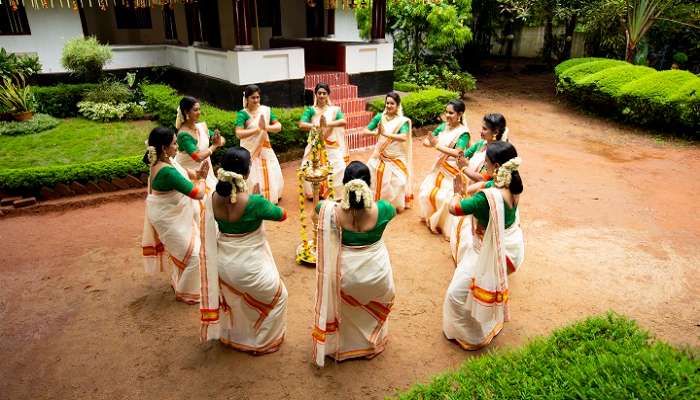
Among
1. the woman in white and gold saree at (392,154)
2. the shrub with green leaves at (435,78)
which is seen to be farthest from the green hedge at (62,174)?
the shrub with green leaves at (435,78)

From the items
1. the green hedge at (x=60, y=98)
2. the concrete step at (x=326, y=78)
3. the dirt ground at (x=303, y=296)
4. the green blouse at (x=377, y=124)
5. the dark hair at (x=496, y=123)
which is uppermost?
the dark hair at (x=496, y=123)

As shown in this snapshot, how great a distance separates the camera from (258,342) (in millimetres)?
3791

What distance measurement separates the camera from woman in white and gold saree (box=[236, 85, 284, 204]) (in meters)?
6.29

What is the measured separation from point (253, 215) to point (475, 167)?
2466 millimetres

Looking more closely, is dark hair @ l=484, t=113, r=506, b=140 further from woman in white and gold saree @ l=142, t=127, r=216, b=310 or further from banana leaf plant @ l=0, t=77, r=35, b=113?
banana leaf plant @ l=0, t=77, r=35, b=113

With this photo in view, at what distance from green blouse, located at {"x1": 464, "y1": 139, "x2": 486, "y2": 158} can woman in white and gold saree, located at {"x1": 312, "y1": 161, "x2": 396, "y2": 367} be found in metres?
2.02

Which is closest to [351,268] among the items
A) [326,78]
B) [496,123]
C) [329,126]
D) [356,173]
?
[356,173]

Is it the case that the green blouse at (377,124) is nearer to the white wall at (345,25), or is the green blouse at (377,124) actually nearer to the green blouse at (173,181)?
the green blouse at (173,181)

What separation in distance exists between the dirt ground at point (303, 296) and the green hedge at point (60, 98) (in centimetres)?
549

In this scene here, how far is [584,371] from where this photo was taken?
243 centimetres

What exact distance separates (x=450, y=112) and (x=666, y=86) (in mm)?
7689

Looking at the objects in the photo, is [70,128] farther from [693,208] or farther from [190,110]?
[693,208]

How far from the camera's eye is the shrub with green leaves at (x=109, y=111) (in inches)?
420

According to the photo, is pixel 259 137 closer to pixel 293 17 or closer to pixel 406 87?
pixel 406 87
